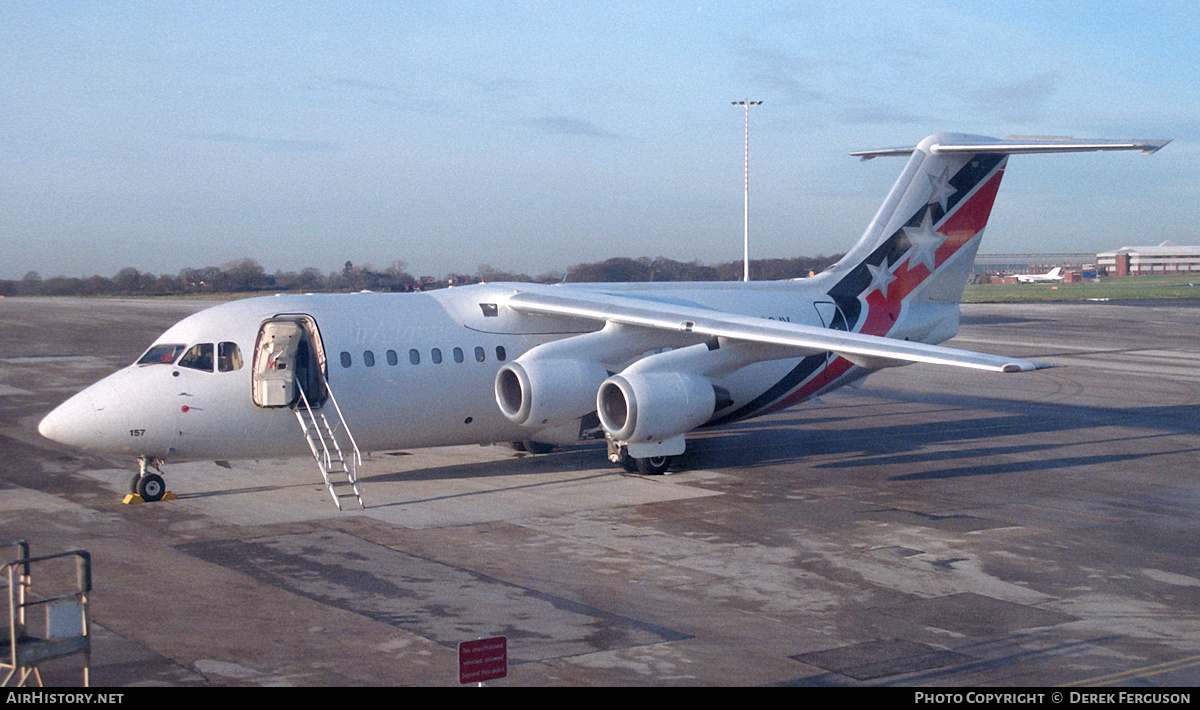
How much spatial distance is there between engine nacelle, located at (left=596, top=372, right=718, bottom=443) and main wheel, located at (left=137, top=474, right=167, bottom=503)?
275 inches

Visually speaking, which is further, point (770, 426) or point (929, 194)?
point (770, 426)

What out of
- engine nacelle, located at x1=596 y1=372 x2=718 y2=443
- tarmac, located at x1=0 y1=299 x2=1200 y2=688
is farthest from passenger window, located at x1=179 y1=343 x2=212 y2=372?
engine nacelle, located at x1=596 y1=372 x2=718 y2=443

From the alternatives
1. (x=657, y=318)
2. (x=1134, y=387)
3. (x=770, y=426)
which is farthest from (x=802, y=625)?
(x=1134, y=387)

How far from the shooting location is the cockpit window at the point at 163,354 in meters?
17.6

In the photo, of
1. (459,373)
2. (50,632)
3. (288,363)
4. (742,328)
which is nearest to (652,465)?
(742,328)

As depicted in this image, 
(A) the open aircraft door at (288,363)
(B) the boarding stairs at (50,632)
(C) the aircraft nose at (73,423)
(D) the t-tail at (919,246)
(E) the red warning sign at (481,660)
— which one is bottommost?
(E) the red warning sign at (481,660)

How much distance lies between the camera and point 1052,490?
18.2m

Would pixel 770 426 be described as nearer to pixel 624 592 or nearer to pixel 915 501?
pixel 915 501

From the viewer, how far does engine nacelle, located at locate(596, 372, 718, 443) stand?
59.4 ft

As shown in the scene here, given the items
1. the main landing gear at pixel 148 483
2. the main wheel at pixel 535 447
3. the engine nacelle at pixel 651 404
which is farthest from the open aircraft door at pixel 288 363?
the main wheel at pixel 535 447

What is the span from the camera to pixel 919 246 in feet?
78.2

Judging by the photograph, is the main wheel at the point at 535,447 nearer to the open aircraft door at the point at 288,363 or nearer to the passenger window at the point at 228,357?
the open aircraft door at the point at 288,363

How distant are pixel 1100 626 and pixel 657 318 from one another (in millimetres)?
8769

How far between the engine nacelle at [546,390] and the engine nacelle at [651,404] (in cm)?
34
